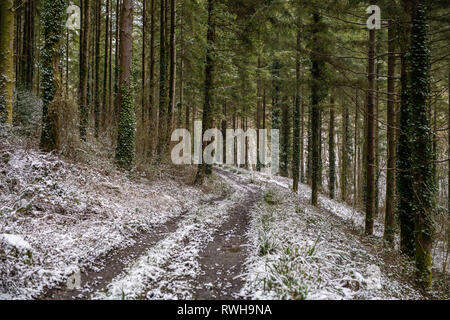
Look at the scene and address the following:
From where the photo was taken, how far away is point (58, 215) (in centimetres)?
595

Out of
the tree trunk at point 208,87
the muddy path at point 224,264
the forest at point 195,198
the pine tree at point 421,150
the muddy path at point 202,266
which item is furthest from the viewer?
the tree trunk at point 208,87

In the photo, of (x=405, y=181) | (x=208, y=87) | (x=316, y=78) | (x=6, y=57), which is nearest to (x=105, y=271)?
(x=6, y=57)

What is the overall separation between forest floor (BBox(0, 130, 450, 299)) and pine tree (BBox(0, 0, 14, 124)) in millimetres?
1170

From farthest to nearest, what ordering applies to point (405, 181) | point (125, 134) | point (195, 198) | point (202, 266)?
1. point (195, 198)
2. point (125, 134)
3. point (405, 181)
4. point (202, 266)

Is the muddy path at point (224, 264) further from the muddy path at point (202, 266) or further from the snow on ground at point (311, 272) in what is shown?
the snow on ground at point (311, 272)

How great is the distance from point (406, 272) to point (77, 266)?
300 inches

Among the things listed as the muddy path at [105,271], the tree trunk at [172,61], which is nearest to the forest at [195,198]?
the muddy path at [105,271]

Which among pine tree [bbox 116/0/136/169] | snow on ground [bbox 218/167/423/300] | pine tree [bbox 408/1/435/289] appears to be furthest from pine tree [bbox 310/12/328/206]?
pine tree [bbox 116/0/136/169]

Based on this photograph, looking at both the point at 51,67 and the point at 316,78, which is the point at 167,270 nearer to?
the point at 51,67

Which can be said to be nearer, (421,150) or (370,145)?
(421,150)

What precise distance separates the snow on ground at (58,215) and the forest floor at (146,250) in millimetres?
20

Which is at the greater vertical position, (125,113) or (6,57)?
(6,57)

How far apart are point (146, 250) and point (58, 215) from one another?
2460mm

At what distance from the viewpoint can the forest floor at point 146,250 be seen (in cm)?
392
